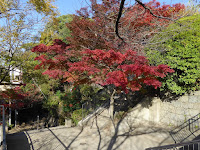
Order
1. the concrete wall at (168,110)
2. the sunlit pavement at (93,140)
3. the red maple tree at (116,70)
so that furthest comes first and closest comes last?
the concrete wall at (168,110), the sunlit pavement at (93,140), the red maple tree at (116,70)

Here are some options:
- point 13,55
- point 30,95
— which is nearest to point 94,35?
point 13,55

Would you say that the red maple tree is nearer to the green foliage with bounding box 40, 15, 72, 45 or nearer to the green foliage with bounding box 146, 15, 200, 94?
the green foliage with bounding box 146, 15, 200, 94

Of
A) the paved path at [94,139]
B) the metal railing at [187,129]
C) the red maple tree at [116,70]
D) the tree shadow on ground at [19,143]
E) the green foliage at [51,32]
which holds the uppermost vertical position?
the green foliage at [51,32]

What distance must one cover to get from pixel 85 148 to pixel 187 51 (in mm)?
5809

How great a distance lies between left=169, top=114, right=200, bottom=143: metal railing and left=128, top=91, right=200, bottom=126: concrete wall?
23cm

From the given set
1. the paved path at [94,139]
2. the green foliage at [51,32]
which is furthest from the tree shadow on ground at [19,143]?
the green foliage at [51,32]

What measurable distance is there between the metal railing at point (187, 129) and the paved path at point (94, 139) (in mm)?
354

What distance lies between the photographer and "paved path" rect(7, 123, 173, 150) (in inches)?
246

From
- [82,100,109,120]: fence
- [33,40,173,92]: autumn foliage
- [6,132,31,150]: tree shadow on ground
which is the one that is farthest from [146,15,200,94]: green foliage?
[6,132,31,150]: tree shadow on ground

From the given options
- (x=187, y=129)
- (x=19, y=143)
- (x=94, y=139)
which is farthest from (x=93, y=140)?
(x=187, y=129)

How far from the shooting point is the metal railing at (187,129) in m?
6.50

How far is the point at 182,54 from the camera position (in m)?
6.68

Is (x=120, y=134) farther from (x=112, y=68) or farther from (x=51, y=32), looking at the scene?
(x=51, y=32)

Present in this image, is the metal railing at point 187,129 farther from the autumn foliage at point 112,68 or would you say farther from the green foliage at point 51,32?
the green foliage at point 51,32
